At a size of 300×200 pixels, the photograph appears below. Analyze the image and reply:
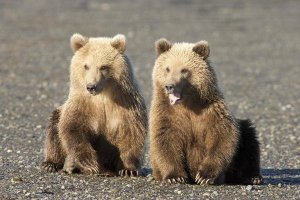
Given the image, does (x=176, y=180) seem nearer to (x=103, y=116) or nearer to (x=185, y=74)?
(x=185, y=74)

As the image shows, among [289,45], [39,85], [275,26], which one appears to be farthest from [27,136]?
[275,26]

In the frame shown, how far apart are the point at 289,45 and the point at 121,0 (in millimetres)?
16770

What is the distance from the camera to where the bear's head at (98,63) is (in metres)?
10.4

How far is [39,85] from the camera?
65.9 ft

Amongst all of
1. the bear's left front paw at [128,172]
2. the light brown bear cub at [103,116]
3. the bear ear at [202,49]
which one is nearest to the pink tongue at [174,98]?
the bear ear at [202,49]

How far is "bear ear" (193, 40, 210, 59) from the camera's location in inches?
393

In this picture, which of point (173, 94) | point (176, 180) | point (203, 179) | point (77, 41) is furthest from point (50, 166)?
point (203, 179)

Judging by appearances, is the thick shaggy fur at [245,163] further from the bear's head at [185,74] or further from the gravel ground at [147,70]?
the bear's head at [185,74]

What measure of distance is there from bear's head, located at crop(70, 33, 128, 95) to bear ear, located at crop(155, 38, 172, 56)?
0.58 metres

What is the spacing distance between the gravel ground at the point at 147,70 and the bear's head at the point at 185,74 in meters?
0.95

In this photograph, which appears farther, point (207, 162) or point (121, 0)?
point (121, 0)

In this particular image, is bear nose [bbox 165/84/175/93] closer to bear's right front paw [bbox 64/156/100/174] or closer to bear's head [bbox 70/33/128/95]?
bear's head [bbox 70/33/128/95]

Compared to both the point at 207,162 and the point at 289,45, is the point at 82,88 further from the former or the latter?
the point at 289,45

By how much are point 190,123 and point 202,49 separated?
2.61 feet
